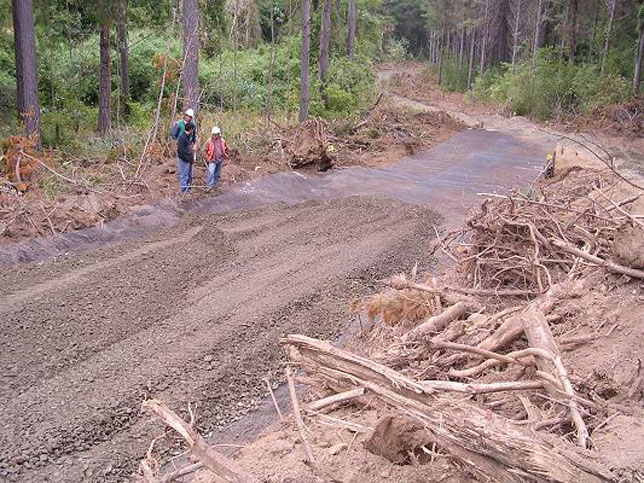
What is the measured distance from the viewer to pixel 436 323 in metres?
6.25

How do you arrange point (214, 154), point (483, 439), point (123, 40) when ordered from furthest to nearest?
point (123, 40) → point (214, 154) → point (483, 439)

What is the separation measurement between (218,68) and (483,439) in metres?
30.3

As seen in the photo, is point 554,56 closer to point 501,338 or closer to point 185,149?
point 185,149

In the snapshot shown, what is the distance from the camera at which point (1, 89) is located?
22.9 metres

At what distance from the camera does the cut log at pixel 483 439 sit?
3135 millimetres

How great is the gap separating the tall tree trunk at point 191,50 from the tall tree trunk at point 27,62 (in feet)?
11.6

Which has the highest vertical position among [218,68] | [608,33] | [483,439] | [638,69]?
[608,33]

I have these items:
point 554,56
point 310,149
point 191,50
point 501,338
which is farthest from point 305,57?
point 554,56

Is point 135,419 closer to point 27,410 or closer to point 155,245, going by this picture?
point 27,410

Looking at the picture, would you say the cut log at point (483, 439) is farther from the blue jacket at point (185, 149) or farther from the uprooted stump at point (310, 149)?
the uprooted stump at point (310, 149)

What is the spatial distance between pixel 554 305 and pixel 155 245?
7913 millimetres

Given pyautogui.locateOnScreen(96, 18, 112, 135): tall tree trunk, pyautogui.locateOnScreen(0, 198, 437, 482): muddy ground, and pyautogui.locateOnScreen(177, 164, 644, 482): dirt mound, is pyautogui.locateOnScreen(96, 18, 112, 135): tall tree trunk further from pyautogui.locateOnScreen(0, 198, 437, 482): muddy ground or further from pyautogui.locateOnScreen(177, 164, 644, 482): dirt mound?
pyautogui.locateOnScreen(177, 164, 644, 482): dirt mound

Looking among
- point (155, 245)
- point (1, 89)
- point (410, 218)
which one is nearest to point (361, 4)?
point (1, 89)

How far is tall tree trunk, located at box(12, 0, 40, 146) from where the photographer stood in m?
15.2
